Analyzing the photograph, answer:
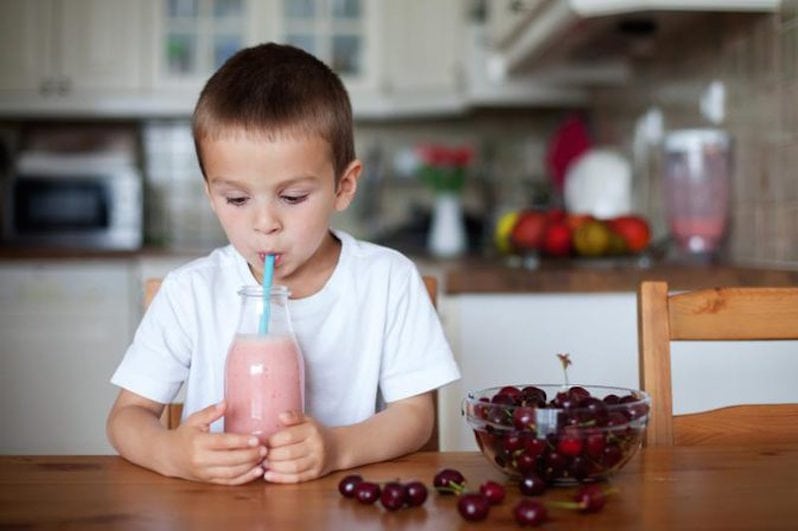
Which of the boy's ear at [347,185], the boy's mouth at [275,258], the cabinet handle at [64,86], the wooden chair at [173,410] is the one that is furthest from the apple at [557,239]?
the cabinet handle at [64,86]

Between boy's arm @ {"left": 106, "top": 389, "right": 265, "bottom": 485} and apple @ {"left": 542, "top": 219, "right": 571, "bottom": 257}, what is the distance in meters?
1.50

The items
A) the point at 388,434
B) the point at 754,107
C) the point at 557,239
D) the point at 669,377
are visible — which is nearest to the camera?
the point at 388,434

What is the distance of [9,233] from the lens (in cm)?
373

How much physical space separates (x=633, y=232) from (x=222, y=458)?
1.61 meters

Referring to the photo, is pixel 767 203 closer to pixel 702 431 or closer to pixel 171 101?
pixel 702 431

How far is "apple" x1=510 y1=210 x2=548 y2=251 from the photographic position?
2.45 meters

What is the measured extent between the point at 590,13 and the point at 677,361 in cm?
72

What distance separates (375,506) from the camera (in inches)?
32.2

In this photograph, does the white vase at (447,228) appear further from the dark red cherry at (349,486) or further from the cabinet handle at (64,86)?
the dark red cherry at (349,486)

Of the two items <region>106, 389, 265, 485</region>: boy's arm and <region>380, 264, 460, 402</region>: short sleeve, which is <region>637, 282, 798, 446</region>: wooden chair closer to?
<region>380, 264, 460, 402</region>: short sleeve

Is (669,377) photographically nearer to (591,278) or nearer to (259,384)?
(259,384)

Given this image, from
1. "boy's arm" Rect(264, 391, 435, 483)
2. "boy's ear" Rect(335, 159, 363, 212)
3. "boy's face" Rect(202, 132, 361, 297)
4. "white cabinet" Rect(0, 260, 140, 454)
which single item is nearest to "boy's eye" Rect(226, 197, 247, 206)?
"boy's face" Rect(202, 132, 361, 297)

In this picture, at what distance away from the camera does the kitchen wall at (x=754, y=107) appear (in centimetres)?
210

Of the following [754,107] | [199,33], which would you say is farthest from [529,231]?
[199,33]
